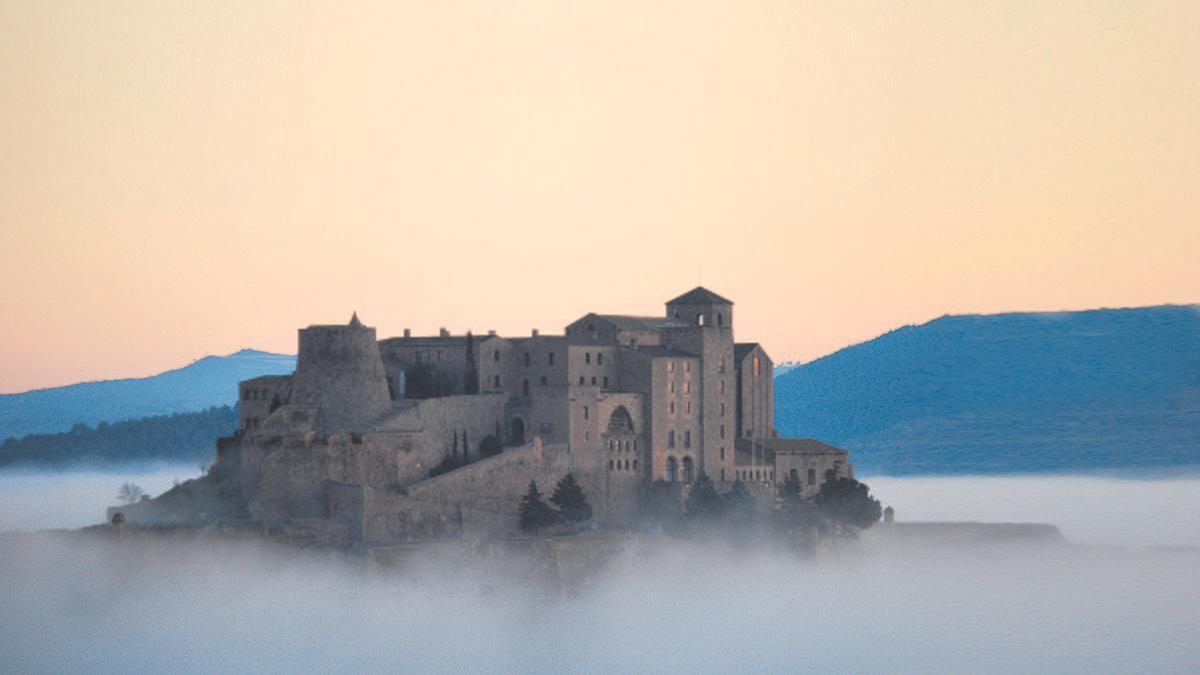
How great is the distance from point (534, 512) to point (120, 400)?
12239cm

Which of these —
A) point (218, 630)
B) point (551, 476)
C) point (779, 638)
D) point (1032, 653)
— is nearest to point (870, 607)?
point (779, 638)

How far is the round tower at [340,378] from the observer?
237 feet

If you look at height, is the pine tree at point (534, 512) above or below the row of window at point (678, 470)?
below

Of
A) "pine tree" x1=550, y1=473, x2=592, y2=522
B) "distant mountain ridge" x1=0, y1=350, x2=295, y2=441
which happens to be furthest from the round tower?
"distant mountain ridge" x1=0, y1=350, x2=295, y2=441

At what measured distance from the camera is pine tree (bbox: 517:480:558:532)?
246ft

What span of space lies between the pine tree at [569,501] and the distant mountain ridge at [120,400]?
95549mm

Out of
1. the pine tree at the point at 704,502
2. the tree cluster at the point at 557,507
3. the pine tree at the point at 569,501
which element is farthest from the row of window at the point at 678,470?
the pine tree at the point at 569,501

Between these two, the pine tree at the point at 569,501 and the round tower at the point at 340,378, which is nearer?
the round tower at the point at 340,378

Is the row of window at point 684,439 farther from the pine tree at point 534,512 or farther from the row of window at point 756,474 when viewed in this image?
the pine tree at point 534,512

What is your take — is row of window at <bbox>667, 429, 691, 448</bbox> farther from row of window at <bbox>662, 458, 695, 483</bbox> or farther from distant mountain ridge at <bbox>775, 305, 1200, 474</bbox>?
distant mountain ridge at <bbox>775, 305, 1200, 474</bbox>

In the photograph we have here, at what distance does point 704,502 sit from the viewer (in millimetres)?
79875

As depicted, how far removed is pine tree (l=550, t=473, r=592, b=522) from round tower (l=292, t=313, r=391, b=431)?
24.5ft

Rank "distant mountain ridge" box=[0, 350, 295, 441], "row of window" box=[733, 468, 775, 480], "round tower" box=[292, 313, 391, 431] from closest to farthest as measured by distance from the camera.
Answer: "round tower" box=[292, 313, 391, 431], "row of window" box=[733, 468, 775, 480], "distant mountain ridge" box=[0, 350, 295, 441]

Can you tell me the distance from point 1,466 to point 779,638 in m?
66.6
